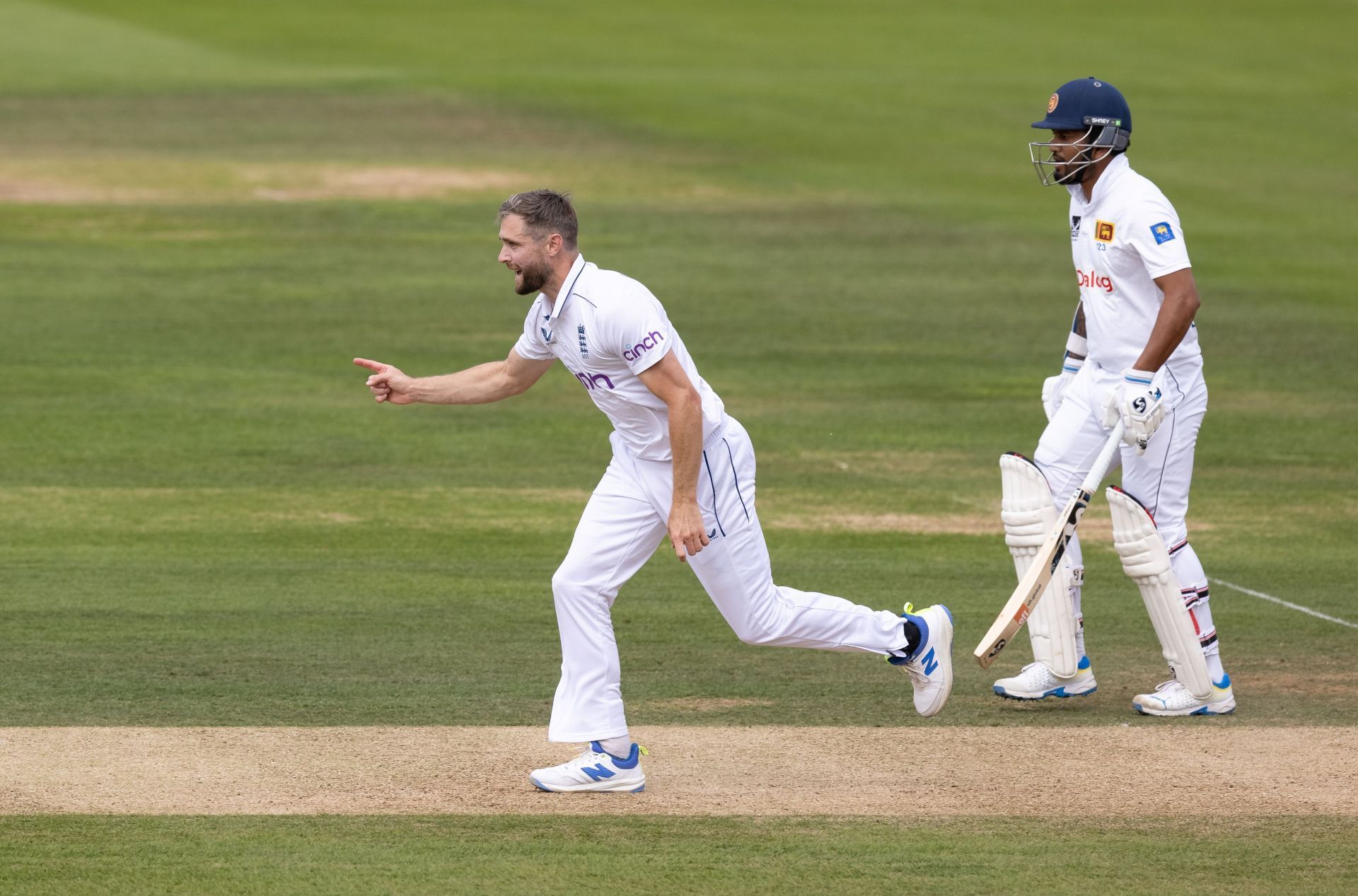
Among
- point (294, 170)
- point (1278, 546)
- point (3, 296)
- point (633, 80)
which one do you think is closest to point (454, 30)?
point (633, 80)

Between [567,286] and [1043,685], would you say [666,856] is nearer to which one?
[567,286]

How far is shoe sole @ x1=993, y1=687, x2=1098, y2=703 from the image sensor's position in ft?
24.6

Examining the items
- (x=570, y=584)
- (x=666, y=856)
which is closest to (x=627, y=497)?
(x=570, y=584)

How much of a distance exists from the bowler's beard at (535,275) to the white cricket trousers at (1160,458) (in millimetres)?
2332

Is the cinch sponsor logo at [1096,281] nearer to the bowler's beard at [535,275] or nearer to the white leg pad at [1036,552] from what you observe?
the white leg pad at [1036,552]

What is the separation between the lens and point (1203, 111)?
95.9 ft

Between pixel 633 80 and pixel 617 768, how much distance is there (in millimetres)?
25682

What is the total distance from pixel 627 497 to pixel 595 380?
398 millimetres

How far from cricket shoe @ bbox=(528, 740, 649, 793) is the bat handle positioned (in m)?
2.05

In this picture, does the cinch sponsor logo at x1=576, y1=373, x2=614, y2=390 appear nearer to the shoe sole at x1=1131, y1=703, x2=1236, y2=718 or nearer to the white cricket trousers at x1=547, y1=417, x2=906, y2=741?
the white cricket trousers at x1=547, y1=417, x2=906, y2=741

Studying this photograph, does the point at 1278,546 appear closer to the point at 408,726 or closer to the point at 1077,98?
the point at 1077,98

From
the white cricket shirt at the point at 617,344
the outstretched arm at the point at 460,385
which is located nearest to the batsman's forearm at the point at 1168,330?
the white cricket shirt at the point at 617,344

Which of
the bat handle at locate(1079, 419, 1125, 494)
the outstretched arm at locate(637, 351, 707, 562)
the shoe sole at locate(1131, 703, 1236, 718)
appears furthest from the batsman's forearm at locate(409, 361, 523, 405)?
the shoe sole at locate(1131, 703, 1236, 718)

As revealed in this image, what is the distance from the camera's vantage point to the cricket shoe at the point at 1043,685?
7.50 metres
